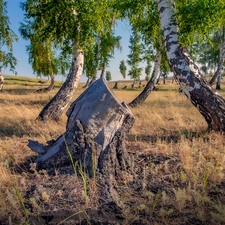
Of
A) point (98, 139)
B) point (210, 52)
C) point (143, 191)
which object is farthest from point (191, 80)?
→ point (210, 52)

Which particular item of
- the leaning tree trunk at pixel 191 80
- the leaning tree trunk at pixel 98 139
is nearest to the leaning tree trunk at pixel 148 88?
the leaning tree trunk at pixel 191 80

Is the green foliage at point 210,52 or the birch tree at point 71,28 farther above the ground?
the green foliage at point 210,52

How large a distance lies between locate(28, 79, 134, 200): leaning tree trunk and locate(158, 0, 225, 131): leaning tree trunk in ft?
7.99

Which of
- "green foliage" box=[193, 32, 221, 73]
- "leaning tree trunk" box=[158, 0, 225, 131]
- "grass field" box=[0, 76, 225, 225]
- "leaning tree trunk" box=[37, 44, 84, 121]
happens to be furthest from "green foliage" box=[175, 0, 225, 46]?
"green foliage" box=[193, 32, 221, 73]

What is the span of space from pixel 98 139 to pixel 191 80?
10.2 feet

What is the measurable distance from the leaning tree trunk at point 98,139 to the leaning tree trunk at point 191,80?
7.99 ft

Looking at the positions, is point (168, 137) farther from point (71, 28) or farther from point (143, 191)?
point (71, 28)

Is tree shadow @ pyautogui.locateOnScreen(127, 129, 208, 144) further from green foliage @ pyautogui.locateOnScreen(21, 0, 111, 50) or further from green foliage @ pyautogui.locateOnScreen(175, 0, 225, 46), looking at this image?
green foliage @ pyautogui.locateOnScreen(21, 0, 111, 50)

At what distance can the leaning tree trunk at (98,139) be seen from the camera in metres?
3.21

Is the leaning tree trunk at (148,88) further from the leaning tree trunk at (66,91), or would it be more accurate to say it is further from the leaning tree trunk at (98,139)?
the leaning tree trunk at (98,139)

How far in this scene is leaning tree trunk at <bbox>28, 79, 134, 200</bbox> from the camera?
3211 mm

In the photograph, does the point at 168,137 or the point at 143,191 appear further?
the point at 168,137

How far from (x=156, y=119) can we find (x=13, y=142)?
4.60 m

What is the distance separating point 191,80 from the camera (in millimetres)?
5414
